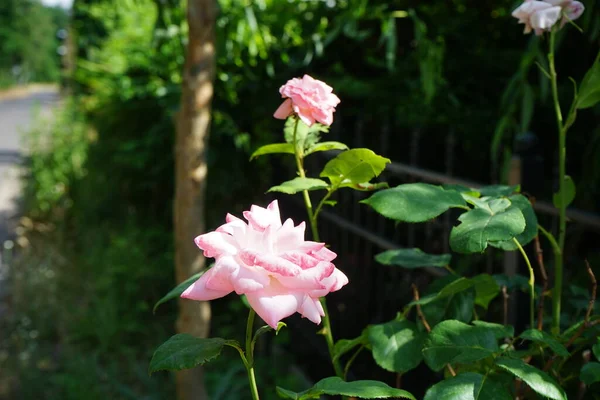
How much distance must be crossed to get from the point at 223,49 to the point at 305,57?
38 cm

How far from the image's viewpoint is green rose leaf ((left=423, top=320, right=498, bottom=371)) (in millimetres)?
1068

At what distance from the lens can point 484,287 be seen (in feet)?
4.40

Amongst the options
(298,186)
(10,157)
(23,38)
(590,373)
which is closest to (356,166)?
(298,186)

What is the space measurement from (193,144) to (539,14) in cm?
140

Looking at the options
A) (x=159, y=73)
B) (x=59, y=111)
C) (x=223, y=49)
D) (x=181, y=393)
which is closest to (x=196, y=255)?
(x=181, y=393)

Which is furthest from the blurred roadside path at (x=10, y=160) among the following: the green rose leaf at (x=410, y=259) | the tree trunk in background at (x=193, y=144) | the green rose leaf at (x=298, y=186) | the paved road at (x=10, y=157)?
the green rose leaf at (x=298, y=186)

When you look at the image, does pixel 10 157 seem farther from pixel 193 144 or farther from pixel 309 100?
pixel 309 100

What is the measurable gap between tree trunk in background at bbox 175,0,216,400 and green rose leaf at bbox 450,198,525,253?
4.88ft

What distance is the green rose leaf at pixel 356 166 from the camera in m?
1.18

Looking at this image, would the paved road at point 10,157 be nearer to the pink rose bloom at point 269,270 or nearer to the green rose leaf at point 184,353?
the green rose leaf at point 184,353

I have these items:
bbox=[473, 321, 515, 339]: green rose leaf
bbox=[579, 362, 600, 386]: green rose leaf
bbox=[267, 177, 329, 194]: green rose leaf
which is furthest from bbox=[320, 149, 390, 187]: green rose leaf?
bbox=[579, 362, 600, 386]: green rose leaf

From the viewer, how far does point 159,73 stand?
176 inches

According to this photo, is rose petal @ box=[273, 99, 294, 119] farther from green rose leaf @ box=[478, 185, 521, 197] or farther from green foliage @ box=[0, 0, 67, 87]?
green foliage @ box=[0, 0, 67, 87]

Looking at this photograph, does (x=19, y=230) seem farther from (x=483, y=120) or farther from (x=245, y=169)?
(x=483, y=120)
